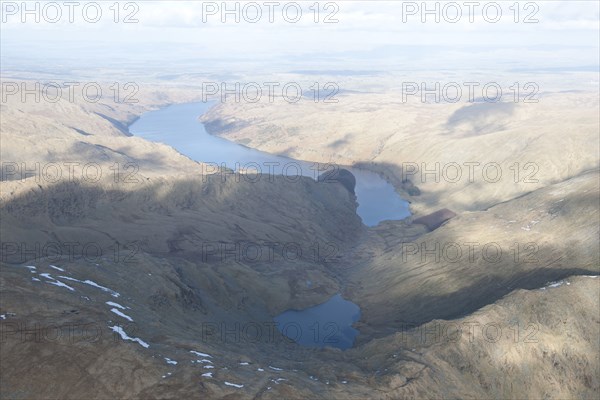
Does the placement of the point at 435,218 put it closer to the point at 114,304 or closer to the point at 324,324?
the point at 324,324

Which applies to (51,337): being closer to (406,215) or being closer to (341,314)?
(341,314)

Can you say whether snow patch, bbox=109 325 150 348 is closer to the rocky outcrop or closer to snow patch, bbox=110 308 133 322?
snow patch, bbox=110 308 133 322

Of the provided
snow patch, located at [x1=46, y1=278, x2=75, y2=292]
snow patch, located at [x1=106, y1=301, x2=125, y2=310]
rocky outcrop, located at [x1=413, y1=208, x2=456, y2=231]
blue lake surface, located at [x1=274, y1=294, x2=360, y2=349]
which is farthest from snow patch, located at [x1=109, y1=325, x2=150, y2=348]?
rocky outcrop, located at [x1=413, y1=208, x2=456, y2=231]

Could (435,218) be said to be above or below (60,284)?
below

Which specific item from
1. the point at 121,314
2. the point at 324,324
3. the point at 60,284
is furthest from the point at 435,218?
the point at 60,284

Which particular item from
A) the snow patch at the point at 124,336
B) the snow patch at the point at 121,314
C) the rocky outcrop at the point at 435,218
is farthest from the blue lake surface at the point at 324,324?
the rocky outcrop at the point at 435,218

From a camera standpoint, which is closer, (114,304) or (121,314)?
(121,314)

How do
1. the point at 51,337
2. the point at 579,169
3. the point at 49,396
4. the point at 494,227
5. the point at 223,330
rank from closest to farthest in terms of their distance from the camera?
the point at 49,396
the point at 51,337
the point at 223,330
the point at 494,227
the point at 579,169

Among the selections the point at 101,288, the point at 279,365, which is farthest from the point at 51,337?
the point at 279,365
